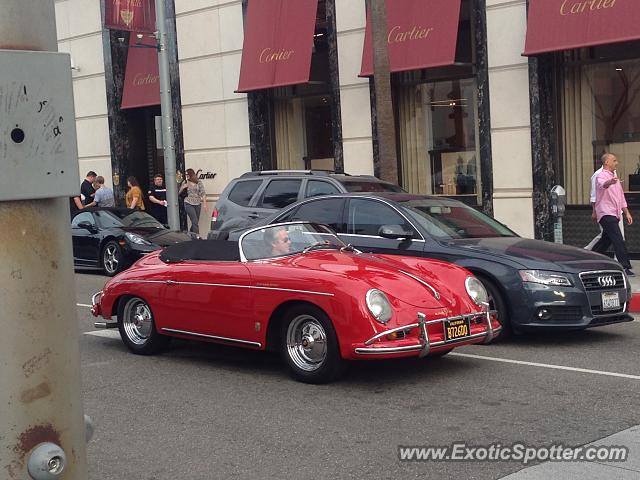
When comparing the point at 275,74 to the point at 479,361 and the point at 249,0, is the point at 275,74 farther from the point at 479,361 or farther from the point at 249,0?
the point at 479,361

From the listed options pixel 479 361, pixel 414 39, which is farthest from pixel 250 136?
pixel 479 361

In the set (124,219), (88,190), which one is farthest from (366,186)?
(88,190)

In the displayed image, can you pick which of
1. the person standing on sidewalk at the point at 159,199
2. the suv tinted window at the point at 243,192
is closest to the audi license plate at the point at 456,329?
the suv tinted window at the point at 243,192

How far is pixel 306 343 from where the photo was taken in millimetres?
7680

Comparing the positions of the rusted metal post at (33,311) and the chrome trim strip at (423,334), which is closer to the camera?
the rusted metal post at (33,311)

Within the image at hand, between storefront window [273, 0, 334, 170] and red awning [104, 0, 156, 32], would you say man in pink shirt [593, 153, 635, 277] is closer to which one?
storefront window [273, 0, 334, 170]

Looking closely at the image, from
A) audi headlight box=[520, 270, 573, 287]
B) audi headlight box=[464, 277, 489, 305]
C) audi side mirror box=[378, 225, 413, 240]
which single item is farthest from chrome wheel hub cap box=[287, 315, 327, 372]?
audi headlight box=[520, 270, 573, 287]

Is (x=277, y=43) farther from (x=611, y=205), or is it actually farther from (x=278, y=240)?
(x=278, y=240)

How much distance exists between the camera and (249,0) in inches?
847

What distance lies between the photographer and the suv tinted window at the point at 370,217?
10289 millimetres

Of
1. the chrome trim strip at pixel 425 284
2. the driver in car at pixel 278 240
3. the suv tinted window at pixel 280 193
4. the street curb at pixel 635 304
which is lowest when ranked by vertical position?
the street curb at pixel 635 304

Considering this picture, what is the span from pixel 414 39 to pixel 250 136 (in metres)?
5.54

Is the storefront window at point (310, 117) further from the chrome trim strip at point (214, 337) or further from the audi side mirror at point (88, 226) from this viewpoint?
the chrome trim strip at point (214, 337)

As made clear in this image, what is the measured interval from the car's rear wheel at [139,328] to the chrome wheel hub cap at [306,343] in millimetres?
1797
